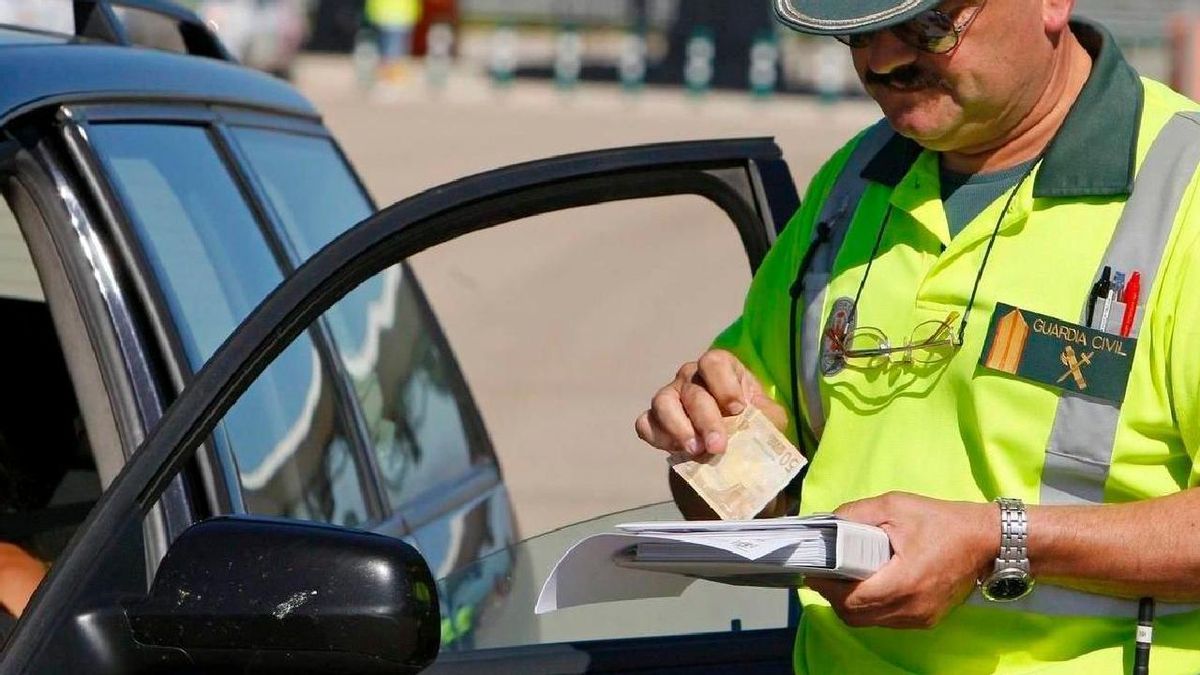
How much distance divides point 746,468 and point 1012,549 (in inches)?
16.1

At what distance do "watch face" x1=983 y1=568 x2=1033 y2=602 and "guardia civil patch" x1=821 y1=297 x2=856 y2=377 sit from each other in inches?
13.2

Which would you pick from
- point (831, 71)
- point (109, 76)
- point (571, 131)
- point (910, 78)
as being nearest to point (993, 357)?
point (910, 78)

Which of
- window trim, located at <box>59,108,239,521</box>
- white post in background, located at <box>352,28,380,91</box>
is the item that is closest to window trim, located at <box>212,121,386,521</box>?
window trim, located at <box>59,108,239,521</box>

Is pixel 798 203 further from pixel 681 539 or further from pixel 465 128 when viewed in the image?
pixel 465 128

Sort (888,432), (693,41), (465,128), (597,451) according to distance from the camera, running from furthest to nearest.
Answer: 1. (693,41)
2. (465,128)
3. (597,451)
4. (888,432)

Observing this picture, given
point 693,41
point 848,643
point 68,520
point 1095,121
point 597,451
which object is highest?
point 1095,121

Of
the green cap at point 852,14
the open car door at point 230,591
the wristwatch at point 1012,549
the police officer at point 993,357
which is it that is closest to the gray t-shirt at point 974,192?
the police officer at point 993,357

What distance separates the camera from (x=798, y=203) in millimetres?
2678

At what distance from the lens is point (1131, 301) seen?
6.71ft

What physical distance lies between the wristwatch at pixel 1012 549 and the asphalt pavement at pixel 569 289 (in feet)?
15.0

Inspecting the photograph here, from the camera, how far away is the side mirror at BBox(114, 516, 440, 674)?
1.96m

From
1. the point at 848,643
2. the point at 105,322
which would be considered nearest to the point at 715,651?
the point at 848,643

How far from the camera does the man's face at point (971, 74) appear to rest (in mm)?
2213

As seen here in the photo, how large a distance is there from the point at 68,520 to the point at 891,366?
4.36ft
